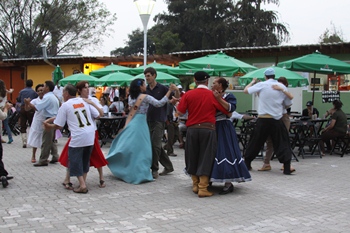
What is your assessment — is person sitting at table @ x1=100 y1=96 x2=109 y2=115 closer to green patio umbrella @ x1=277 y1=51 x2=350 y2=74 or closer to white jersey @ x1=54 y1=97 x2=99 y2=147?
green patio umbrella @ x1=277 y1=51 x2=350 y2=74

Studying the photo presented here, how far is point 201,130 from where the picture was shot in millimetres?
6855

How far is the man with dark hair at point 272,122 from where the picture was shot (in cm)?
855

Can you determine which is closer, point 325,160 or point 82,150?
point 82,150

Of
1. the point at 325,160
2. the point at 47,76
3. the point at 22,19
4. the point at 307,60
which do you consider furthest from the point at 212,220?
the point at 22,19

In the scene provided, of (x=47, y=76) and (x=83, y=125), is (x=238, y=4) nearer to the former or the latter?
(x=47, y=76)

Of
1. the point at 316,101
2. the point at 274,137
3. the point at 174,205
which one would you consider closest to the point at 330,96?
the point at 316,101

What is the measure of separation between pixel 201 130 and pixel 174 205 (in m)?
1.15

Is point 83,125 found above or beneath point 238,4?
beneath

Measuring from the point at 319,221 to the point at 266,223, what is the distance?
2.13 ft

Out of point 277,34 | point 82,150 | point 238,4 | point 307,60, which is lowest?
point 82,150

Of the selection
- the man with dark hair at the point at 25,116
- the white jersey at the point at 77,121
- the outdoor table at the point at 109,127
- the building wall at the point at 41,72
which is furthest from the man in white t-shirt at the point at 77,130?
the building wall at the point at 41,72

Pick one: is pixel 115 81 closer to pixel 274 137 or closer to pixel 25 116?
pixel 25 116

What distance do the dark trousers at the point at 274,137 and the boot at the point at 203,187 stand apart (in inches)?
81.8

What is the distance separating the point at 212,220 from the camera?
566 centimetres
